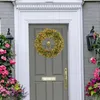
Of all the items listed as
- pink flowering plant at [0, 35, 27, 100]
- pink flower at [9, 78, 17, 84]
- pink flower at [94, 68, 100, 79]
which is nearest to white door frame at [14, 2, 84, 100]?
pink flowering plant at [0, 35, 27, 100]

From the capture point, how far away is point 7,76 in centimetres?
760

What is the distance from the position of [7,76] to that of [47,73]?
109 cm

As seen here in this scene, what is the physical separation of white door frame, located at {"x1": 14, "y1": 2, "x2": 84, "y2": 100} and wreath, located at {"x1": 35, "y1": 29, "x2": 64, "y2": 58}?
0.20 m

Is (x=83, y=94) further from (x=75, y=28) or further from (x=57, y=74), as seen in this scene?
(x=75, y=28)

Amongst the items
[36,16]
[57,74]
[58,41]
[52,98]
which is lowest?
[52,98]

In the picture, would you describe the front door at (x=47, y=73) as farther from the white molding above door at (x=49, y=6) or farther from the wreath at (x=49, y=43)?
the white molding above door at (x=49, y=6)

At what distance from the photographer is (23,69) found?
8203 mm

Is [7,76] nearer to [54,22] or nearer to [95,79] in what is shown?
[54,22]

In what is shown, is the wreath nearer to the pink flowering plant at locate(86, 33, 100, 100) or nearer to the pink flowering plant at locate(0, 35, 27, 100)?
the pink flowering plant at locate(0, 35, 27, 100)

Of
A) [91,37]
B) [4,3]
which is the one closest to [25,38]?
[4,3]

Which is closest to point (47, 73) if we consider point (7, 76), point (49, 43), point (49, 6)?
point (49, 43)

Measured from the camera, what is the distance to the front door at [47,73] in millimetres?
8344

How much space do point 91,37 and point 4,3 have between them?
1.99 meters

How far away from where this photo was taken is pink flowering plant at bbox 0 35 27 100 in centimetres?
732
